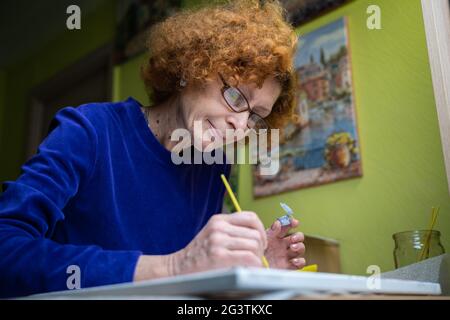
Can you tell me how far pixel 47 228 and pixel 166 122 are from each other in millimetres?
437

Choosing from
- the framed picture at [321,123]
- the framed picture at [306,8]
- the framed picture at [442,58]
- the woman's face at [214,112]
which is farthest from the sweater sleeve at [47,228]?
the framed picture at [306,8]

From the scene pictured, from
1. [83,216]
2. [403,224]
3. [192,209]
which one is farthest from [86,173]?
[403,224]

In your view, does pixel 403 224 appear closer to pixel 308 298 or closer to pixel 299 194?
pixel 299 194

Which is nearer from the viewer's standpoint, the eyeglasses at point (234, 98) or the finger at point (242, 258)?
the finger at point (242, 258)

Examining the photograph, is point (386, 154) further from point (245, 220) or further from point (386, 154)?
point (245, 220)

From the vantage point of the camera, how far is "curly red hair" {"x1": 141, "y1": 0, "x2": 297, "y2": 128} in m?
0.98

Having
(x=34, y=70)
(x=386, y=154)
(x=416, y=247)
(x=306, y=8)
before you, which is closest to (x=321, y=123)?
(x=386, y=154)

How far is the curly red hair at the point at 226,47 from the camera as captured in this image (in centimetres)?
98

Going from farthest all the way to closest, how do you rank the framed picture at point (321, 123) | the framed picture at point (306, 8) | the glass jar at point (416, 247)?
the framed picture at point (306, 8)
the framed picture at point (321, 123)
the glass jar at point (416, 247)

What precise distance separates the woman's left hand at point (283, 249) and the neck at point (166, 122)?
1.01 feet

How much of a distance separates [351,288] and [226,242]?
153 millimetres

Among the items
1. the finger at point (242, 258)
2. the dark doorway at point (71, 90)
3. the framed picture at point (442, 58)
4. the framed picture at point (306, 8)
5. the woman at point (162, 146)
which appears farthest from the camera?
the dark doorway at point (71, 90)

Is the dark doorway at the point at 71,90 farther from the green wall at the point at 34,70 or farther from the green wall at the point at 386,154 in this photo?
the green wall at the point at 386,154

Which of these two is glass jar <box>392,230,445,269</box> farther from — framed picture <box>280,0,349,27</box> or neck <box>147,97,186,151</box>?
framed picture <box>280,0,349,27</box>
